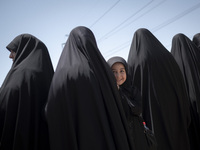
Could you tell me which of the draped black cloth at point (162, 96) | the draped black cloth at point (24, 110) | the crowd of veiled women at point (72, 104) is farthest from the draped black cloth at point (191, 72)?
the draped black cloth at point (24, 110)

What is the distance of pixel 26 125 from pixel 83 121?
635mm

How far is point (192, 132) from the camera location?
3311 mm

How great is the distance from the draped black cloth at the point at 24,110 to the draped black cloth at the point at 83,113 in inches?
14.4

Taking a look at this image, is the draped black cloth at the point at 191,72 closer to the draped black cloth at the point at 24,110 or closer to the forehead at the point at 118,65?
the forehead at the point at 118,65

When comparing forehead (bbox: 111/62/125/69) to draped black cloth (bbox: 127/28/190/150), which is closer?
forehead (bbox: 111/62/125/69)

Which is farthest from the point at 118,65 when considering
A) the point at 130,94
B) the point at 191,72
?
the point at 191,72

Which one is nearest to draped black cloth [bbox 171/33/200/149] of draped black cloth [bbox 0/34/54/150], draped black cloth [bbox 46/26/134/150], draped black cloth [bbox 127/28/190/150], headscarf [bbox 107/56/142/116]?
draped black cloth [bbox 127/28/190/150]

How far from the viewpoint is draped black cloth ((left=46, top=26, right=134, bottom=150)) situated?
1430mm

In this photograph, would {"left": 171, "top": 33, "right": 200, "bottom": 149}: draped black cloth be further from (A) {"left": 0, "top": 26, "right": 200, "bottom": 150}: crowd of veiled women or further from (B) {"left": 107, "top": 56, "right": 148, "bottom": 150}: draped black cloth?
(B) {"left": 107, "top": 56, "right": 148, "bottom": 150}: draped black cloth

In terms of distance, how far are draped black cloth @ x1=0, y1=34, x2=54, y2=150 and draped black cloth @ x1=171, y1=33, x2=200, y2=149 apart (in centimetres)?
243

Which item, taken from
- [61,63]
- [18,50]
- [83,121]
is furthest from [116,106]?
[18,50]

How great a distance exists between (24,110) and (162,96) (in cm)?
189

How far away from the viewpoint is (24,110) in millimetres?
1789

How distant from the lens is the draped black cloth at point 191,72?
3250 millimetres
